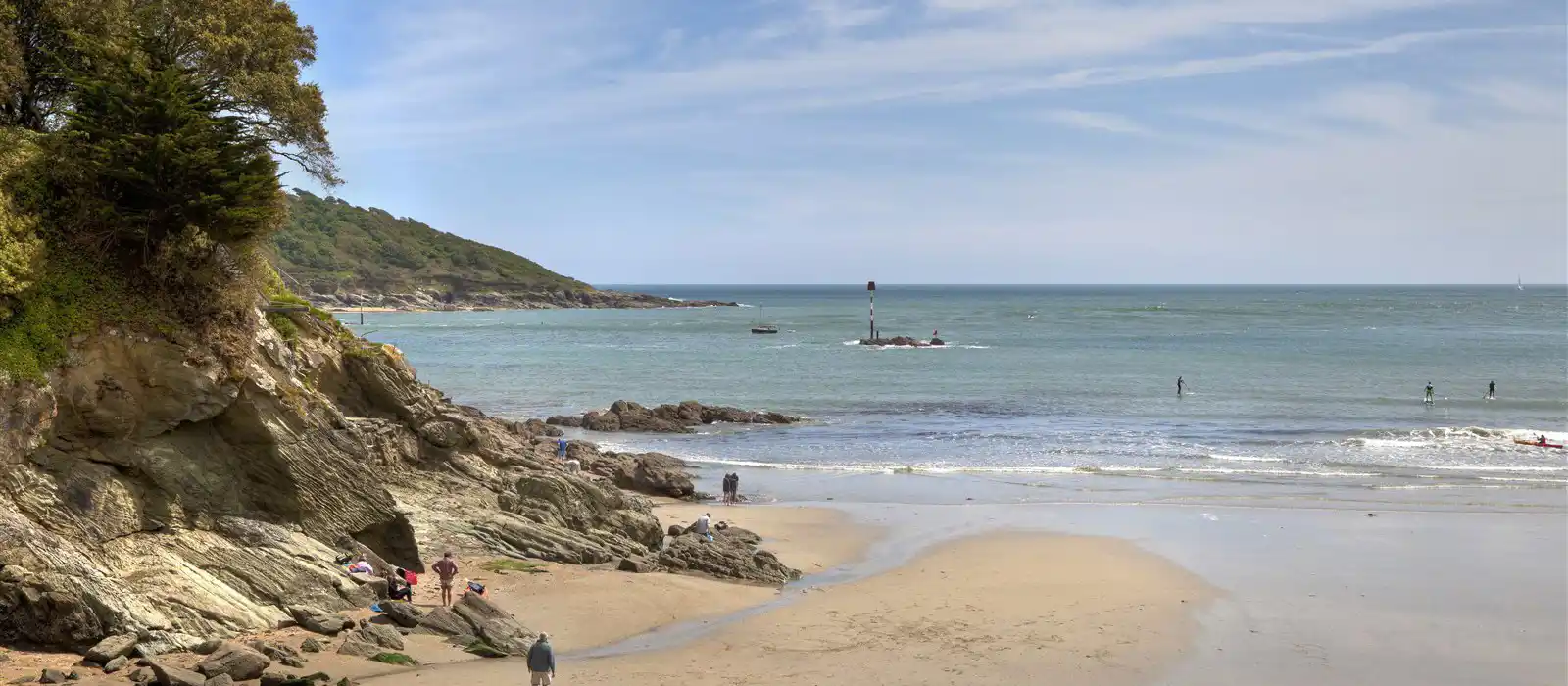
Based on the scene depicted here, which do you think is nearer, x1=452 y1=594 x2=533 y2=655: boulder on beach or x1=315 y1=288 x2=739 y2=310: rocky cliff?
x1=452 y1=594 x2=533 y2=655: boulder on beach

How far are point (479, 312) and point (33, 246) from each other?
13457 cm

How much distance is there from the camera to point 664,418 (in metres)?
40.3

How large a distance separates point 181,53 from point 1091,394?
130 ft

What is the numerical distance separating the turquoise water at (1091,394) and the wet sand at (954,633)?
11.7 metres

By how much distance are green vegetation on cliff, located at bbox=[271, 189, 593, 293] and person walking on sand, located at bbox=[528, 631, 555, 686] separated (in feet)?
414

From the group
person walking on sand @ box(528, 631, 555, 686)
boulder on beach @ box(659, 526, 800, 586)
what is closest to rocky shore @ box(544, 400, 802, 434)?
boulder on beach @ box(659, 526, 800, 586)

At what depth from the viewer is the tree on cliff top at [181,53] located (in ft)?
55.9

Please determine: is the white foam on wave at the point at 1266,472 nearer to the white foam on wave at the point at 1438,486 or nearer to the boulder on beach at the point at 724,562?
the white foam on wave at the point at 1438,486

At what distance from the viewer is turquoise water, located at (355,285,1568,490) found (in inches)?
1278

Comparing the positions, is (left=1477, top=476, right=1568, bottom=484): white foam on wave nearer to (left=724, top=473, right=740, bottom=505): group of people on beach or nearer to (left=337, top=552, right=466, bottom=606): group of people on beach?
(left=724, top=473, right=740, bottom=505): group of people on beach

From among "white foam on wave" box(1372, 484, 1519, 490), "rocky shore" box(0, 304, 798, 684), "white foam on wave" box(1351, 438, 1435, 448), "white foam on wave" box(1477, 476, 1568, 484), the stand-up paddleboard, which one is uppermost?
"rocky shore" box(0, 304, 798, 684)

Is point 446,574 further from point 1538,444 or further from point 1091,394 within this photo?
point 1091,394

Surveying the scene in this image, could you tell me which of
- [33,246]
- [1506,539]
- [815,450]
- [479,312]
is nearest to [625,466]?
[815,450]

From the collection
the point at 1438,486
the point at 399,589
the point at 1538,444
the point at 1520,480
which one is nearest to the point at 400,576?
the point at 399,589
